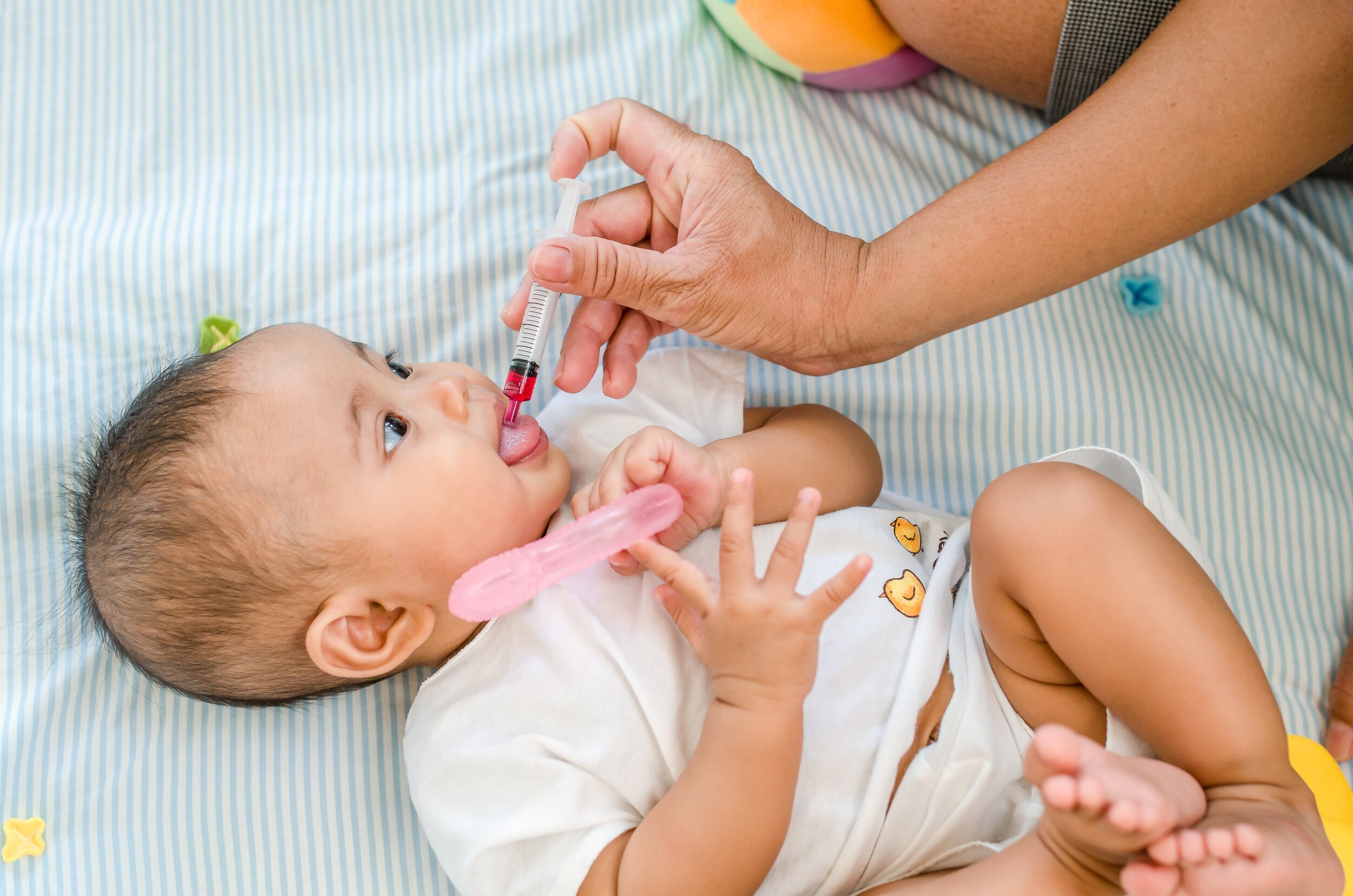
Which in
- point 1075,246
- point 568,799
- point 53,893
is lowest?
point 53,893

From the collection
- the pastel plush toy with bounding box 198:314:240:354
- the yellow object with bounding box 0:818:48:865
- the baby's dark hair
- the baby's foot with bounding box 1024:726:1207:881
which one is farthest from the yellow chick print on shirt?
the yellow object with bounding box 0:818:48:865

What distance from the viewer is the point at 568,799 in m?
→ 1.02

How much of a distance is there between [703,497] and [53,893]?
Answer: 854 millimetres

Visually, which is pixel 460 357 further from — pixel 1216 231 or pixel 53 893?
pixel 1216 231

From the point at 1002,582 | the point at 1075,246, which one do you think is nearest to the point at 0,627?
the point at 1002,582

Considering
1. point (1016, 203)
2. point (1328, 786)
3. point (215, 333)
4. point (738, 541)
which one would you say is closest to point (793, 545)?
point (738, 541)

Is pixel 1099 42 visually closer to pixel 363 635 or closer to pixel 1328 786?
pixel 1328 786

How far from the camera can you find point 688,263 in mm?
1056

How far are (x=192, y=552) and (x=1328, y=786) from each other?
1.28 meters

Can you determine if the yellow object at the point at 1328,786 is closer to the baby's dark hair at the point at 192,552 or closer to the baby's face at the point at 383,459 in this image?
the baby's face at the point at 383,459

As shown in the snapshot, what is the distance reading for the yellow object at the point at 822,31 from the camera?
1499 mm

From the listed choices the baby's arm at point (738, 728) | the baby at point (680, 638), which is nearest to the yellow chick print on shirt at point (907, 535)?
the baby at point (680, 638)

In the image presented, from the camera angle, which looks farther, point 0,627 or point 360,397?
point 0,627

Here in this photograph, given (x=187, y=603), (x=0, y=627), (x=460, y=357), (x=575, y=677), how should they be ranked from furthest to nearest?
(x=460, y=357) < (x=0, y=627) < (x=575, y=677) < (x=187, y=603)
